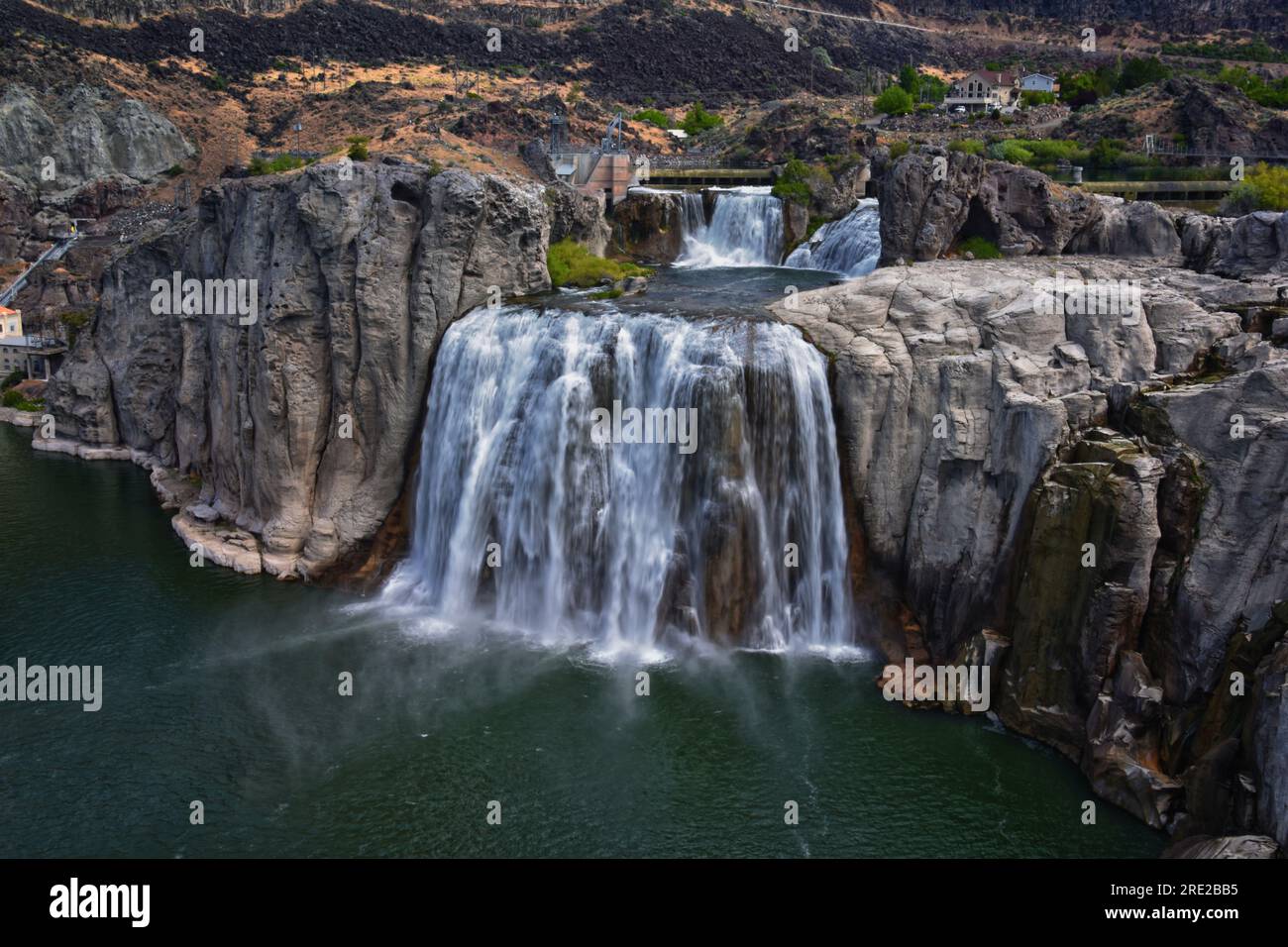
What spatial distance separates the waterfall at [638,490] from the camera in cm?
3114

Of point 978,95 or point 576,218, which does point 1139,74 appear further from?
point 576,218

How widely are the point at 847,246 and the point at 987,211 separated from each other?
7613mm

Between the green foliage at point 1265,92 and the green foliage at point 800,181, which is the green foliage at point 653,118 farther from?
the green foliage at point 1265,92

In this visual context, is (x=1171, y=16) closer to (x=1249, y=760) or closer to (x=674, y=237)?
(x=674, y=237)

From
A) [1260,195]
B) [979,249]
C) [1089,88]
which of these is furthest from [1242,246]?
[1089,88]

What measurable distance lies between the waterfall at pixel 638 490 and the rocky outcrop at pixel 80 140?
70.2 meters

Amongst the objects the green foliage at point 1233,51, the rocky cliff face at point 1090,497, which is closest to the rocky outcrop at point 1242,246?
the rocky cliff face at point 1090,497

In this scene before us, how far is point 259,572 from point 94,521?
32.9 feet

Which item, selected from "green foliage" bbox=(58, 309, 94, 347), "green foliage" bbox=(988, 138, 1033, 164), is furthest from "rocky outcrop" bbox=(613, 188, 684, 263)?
"green foliage" bbox=(58, 309, 94, 347)

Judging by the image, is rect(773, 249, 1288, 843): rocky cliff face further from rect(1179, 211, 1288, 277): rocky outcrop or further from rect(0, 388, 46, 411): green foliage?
rect(0, 388, 46, 411): green foliage

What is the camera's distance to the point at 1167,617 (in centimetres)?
2452

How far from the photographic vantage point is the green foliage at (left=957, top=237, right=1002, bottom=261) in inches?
1767

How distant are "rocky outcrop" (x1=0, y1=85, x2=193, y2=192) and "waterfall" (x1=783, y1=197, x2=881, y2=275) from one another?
63465mm

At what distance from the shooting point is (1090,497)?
25391 mm
